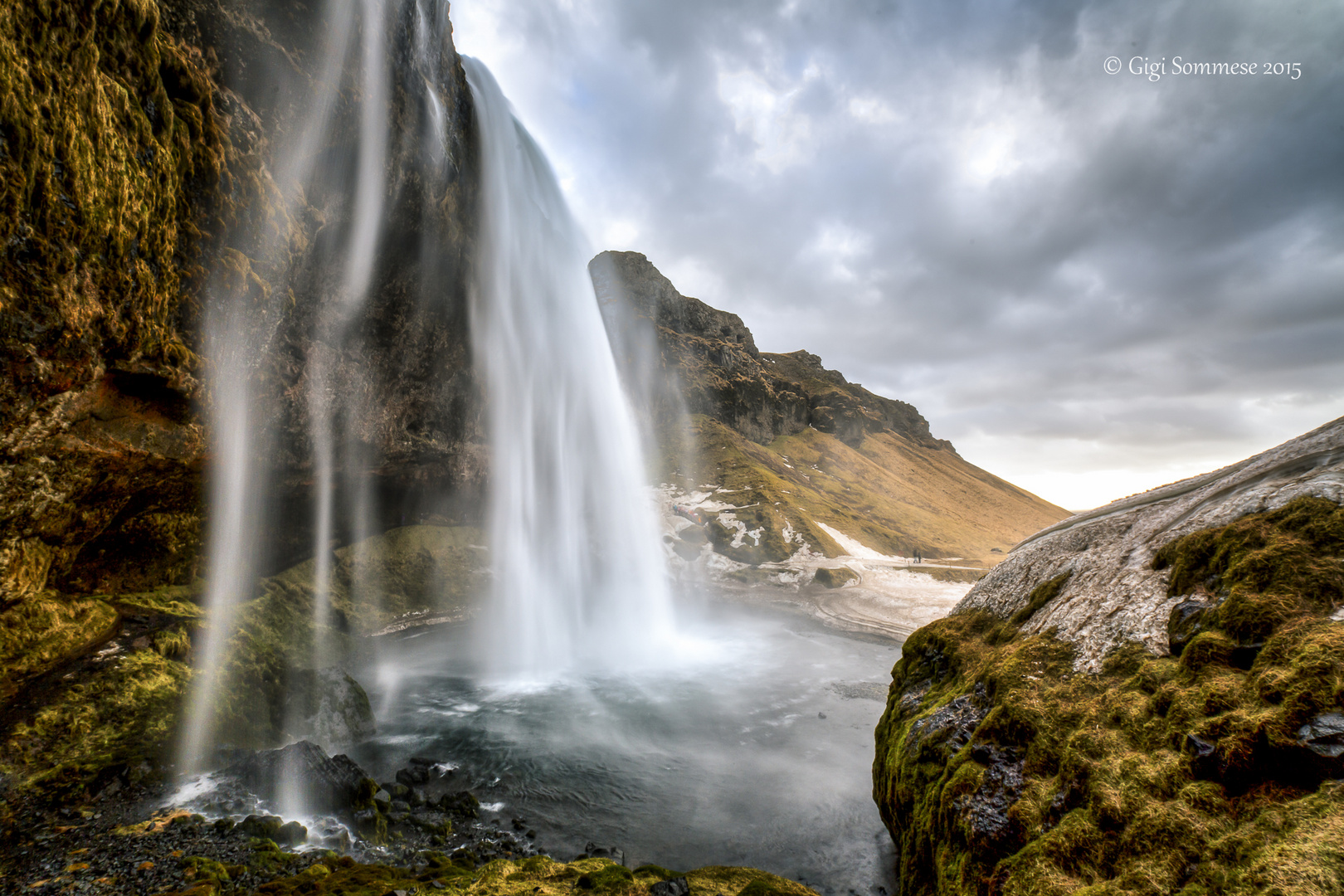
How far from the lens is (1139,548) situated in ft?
25.2

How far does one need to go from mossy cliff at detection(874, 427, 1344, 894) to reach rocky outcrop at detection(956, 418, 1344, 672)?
5 cm

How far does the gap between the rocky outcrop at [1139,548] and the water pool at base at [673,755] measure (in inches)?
251

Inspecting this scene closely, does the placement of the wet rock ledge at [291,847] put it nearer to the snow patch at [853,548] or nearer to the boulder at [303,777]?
the boulder at [303,777]

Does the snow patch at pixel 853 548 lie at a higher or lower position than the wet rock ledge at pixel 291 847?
higher

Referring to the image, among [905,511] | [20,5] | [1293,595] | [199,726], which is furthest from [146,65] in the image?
[905,511]

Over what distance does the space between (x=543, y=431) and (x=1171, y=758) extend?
1465 inches

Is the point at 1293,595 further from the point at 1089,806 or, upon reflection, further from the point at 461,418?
the point at 461,418

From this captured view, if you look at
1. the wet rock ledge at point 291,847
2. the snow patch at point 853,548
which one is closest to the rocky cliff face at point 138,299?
the wet rock ledge at point 291,847

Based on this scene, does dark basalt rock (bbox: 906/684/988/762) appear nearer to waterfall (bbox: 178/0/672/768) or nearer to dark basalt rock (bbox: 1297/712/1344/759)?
dark basalt rock (bbox: 1297/712/1344/759)

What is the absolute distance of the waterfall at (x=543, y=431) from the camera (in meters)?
31.0

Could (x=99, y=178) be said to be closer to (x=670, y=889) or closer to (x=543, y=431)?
(x=670, y=889)

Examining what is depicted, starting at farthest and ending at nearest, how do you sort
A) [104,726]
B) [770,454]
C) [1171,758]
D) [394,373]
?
[770,454], [394,373], [104,726], [1171,758]

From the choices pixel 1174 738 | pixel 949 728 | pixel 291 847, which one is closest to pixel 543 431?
pixel 291 847

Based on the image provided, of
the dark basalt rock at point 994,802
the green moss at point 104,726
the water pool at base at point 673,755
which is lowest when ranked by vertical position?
the water pool at base at point 673,755
